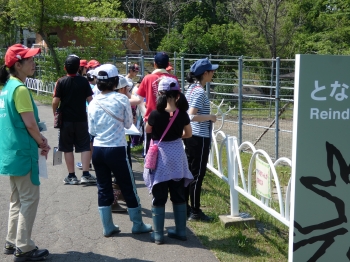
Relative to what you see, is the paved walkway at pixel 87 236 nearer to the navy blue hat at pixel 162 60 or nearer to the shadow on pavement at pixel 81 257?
the shadow on pavement at pixel 81 257

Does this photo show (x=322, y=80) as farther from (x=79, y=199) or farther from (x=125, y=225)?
(x=79, y=199)

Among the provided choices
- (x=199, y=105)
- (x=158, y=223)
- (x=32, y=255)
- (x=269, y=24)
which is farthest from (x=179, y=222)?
(x=269, y=24)

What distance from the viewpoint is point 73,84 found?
24.3ft

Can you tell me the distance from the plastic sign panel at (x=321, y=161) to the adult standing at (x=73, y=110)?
466 centimetres

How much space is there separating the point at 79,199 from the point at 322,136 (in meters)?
4.30

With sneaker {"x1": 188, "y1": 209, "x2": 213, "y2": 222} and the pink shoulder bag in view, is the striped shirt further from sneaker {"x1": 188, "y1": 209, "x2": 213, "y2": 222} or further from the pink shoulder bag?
sneaker {"x1": 188, "y1": 209, "x2": 213, "y2": 222}

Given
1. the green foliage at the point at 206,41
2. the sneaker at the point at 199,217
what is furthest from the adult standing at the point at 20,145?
the green foliage at the point at 206,41

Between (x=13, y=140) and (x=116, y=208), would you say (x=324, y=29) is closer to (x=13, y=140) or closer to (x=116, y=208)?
(x=116, y=208)

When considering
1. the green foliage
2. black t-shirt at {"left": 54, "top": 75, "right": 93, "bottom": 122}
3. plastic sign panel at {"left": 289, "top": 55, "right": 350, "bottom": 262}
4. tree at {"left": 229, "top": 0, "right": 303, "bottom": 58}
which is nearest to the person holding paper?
plastic sign panel at {"left": 289, "top": 55, "right": 350, "bottom": 262}

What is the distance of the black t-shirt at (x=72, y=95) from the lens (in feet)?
24.3

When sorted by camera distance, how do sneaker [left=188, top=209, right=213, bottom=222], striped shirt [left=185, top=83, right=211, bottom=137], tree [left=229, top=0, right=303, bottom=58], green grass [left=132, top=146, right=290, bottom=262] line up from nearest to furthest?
green grass [left=132, top=146, right=290, bottom=262] → striped shirt [left=185, top=83, right=211, bottom=137] → sneaker [left=188, top=209, right=213, bottom=222] → tree [left=229, top=0, right=303, bottom=58]

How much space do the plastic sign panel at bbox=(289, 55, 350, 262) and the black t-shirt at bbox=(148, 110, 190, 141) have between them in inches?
72.6

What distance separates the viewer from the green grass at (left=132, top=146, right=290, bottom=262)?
5.04 metres

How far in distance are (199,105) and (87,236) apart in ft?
6.19
